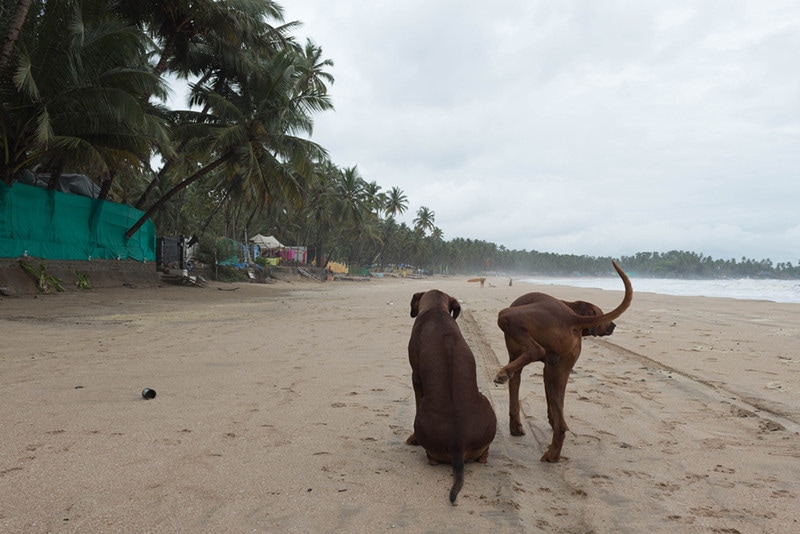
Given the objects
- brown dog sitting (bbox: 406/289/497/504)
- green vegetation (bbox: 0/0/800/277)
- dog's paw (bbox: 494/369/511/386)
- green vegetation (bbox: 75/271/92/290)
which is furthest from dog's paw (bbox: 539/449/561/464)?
green vegetation (bbox: 75/271/92/290)

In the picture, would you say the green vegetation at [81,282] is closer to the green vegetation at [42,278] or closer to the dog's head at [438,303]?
the green vegetation at [42,278]

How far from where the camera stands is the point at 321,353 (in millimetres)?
6543

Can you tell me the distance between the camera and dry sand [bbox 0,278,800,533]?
2248mm

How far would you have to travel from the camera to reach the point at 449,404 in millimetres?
2602

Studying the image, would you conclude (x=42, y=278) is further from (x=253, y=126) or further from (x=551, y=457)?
(x=551, y=457)

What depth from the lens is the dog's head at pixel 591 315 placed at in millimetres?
2842

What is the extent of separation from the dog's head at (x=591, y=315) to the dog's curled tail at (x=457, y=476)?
3.50 feet

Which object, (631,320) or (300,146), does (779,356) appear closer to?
(631,320)

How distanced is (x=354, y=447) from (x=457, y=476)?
0.91 m

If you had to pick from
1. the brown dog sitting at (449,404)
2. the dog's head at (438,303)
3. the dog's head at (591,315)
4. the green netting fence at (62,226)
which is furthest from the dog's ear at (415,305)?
the green netting fence at (62,226)

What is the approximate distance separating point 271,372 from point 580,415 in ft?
10.6

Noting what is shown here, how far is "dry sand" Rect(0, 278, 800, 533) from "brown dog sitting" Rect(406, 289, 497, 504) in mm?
171

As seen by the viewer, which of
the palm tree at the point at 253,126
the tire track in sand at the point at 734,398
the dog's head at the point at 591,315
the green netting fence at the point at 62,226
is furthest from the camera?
the palm tree at the point at 253,126

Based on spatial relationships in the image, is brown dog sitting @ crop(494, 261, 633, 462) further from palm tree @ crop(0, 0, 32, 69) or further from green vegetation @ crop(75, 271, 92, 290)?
green vegetation @ crop(75, 271, 92, 290)
